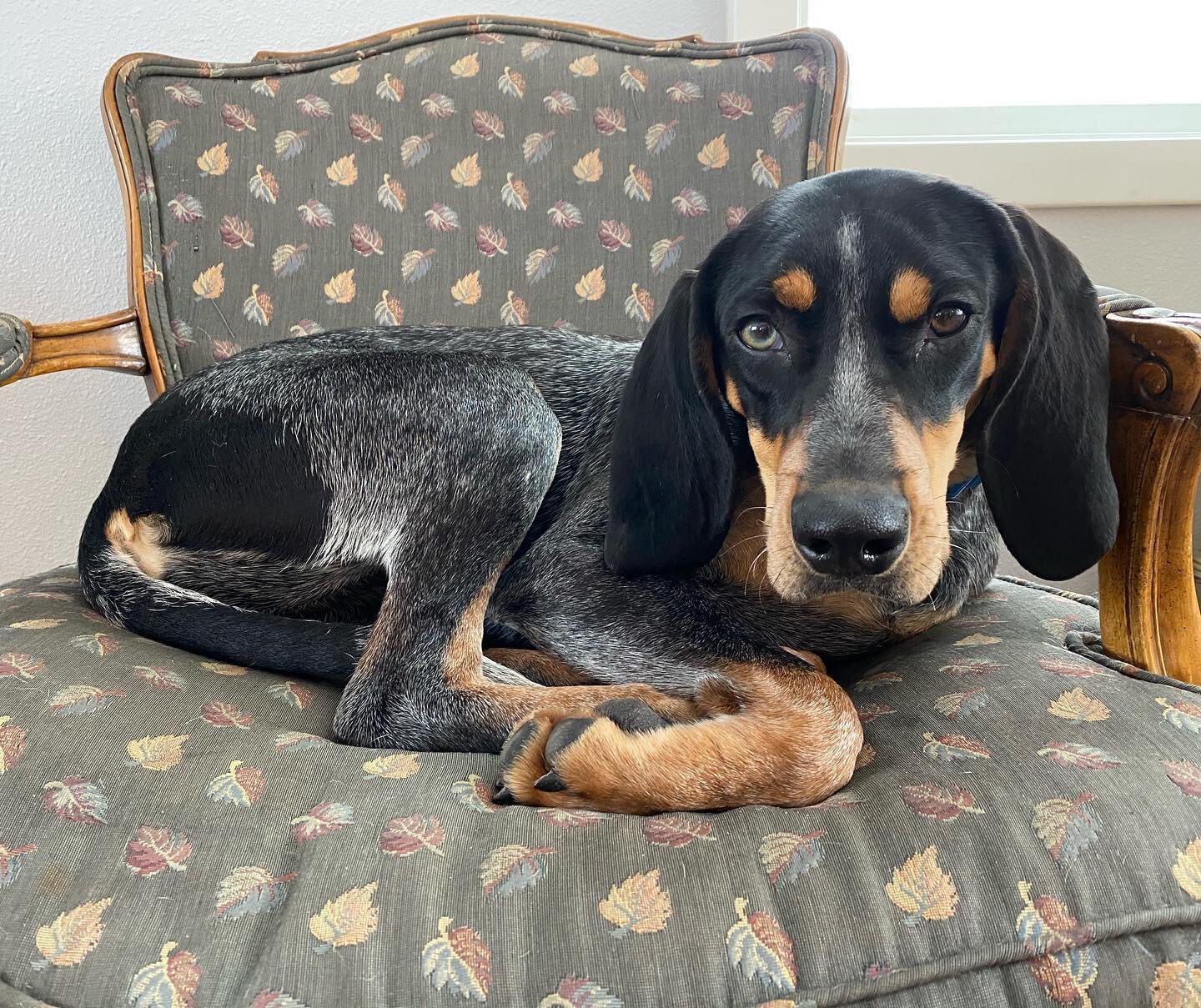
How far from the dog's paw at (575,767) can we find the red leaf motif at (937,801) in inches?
11.3

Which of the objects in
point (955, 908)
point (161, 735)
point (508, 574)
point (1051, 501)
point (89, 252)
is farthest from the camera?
point (89, 252)

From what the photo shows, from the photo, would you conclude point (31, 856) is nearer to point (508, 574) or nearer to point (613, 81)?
point (508, 574)

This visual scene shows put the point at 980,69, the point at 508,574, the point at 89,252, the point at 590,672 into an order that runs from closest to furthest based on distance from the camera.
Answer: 1. the point at 590,672
2. the point at 508,574
3. the point at 89,252
4. the point at 980,69

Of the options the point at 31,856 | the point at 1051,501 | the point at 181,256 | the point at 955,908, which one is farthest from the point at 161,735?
the point at 181,256

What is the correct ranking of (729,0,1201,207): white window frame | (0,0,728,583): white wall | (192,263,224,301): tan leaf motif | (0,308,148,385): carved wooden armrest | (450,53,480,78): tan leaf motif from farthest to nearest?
(729,0,1201,207): white window frame, (0,0,728,583): white wall, (450,53,480,78): tan leaf motif, (192,263,224,301): tan leaf motif, (0,308,148,385): carved wooden armrest

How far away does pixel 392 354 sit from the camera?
1.88 metres

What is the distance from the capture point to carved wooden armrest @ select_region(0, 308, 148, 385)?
83.0 inches

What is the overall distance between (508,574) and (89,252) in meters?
1.92

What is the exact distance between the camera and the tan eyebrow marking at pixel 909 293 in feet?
4.50

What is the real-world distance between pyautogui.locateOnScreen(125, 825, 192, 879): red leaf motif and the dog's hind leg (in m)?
0.38

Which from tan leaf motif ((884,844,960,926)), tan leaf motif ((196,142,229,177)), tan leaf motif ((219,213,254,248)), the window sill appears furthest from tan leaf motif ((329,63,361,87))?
tan leaf motif ((884,844,960,926))

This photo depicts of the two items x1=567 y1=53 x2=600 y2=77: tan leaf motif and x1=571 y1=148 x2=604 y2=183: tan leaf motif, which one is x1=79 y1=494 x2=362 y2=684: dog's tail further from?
x1=567 y1=53 x2=600 y2=77: tan leaf motif

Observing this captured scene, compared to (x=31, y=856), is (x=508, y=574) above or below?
below

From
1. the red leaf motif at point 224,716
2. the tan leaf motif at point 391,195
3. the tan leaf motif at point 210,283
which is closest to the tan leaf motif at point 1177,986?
the red leaf motif at point 224,716
